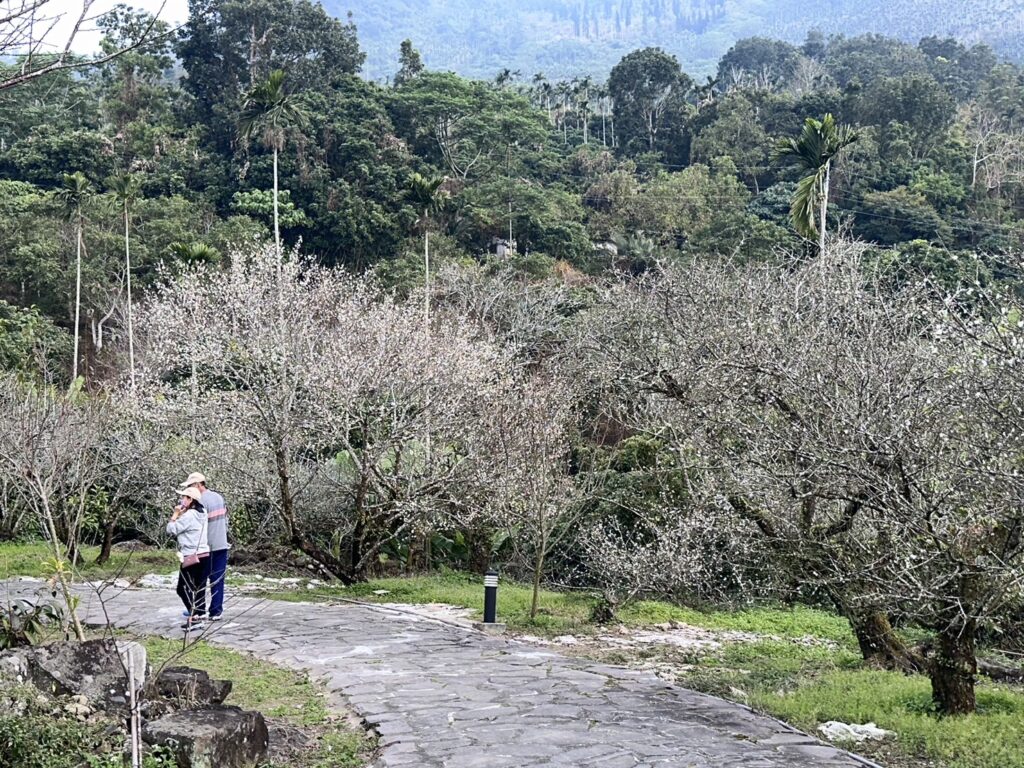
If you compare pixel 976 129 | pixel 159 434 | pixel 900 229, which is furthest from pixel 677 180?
pixel 159 434

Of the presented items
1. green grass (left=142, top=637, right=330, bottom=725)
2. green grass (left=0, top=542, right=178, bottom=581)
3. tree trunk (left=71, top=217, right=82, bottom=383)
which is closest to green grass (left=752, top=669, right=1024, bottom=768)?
green grass (left=142, top=637, right=330, bottom=725)

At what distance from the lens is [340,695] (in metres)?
7.61

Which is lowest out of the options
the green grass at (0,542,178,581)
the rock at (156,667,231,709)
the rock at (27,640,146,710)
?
the green grass at (0,542,178,581)

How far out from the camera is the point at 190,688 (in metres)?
6.20

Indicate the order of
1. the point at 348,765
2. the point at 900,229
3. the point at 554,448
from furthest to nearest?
the point at 900,229
the point at 554,448
the point at 348,765

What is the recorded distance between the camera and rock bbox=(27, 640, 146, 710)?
233 inches

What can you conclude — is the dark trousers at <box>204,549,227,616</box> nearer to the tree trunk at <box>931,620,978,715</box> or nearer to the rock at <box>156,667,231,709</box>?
the rock at <box>156,667,231,709</box>

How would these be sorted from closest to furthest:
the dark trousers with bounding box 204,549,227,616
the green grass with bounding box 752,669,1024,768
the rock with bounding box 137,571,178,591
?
the green grass with bounding box 752,669,1024,768
the dark trousers with bounding box 204,549,227,616
the rock with bounding box 137,571,178,591

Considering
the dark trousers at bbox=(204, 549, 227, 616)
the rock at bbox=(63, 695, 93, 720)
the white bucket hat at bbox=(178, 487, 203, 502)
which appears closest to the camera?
the rock at bbox=(63, 695, 93, 720)

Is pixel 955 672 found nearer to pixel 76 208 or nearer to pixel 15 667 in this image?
pixel 15 667

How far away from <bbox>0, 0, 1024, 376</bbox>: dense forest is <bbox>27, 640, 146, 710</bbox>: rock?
24.3 metres

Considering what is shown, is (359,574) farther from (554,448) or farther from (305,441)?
(554,448)

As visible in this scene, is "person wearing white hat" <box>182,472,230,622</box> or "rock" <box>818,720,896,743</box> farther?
"person wearing white hat" <box>182,472,230,622</box>

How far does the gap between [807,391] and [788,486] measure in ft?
2.50
